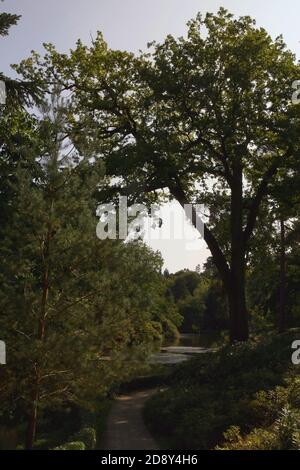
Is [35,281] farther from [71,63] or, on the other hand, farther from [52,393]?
[71,63]

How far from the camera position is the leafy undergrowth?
40.4 ft

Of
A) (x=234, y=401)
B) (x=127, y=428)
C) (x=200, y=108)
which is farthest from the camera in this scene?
(x=200, y=108)

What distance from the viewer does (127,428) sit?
16156 millimetres

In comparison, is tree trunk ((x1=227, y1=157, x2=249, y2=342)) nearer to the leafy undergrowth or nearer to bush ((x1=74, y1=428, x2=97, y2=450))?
the leafy undergrowth

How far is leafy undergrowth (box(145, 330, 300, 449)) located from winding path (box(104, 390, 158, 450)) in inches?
17.8

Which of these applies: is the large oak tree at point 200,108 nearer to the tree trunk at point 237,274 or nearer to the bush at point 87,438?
the tree trunk at point 237,274

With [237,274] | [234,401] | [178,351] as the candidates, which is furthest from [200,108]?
[178,351]

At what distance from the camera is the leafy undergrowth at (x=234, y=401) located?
485 inches

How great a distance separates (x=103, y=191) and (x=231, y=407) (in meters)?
9.74

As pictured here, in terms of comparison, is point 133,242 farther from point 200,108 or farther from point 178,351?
point 178,351

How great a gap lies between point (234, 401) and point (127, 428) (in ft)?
11.4

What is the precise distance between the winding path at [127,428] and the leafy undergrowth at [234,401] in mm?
452

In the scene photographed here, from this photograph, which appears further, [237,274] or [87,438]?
[237,274]
